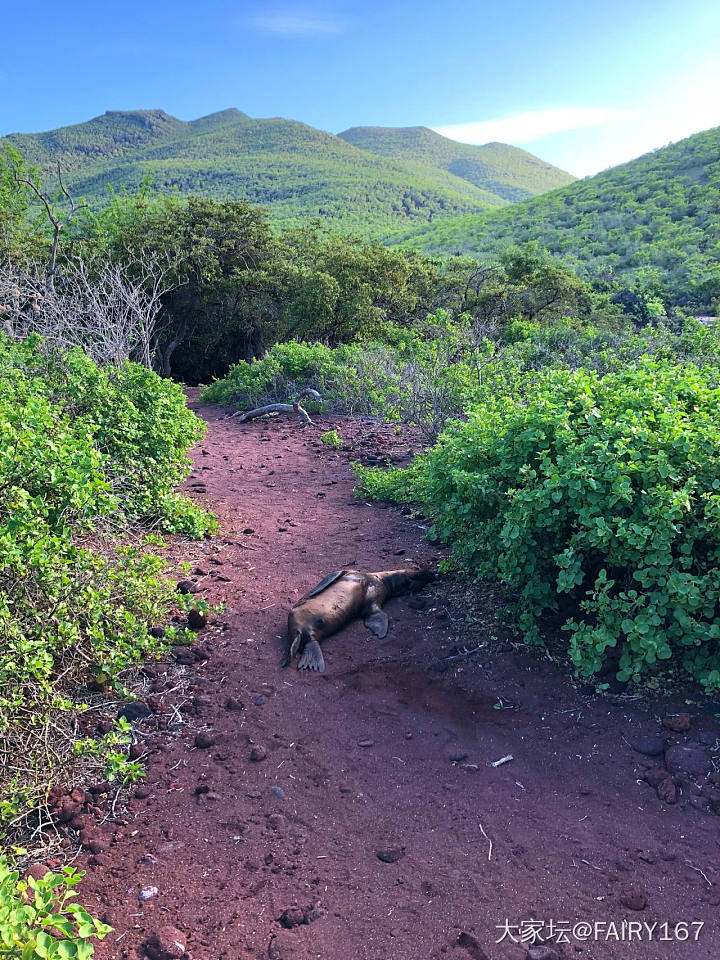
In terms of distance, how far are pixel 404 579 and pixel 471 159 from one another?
93698mm

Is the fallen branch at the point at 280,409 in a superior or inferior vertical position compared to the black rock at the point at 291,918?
superior

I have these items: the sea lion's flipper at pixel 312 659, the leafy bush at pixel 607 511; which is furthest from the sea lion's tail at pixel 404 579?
the sea lion's flipper at pixel 312 659

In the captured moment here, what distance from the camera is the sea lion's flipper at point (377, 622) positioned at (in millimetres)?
4133

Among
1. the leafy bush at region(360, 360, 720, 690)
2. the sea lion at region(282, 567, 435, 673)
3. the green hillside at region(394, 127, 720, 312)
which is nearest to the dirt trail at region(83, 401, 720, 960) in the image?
the sea lion at region(282, 567, 435, 673)

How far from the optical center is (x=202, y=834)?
9.04 feet

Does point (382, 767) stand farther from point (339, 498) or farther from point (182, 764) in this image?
point (339, 498)

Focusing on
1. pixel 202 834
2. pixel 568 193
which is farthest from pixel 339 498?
pixel 568 193

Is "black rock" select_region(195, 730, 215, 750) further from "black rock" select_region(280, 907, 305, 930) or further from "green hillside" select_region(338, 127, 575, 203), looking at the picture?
"green hillside" select_region(338, 127, 575, 203)

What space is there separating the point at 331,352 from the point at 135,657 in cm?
881

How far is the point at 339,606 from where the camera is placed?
417cm

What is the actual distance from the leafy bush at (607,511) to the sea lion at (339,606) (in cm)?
55

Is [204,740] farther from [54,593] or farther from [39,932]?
[39,932]

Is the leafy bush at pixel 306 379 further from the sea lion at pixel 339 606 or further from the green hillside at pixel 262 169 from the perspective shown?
the green hillside at pixel 262 169

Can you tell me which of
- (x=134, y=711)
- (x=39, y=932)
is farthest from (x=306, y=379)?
(x=39, y=932)
